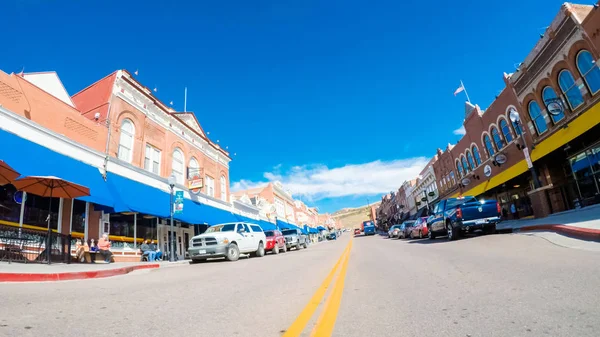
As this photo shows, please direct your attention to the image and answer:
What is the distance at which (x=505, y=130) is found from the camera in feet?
79.4

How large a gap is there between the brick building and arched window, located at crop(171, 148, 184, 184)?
894 inches

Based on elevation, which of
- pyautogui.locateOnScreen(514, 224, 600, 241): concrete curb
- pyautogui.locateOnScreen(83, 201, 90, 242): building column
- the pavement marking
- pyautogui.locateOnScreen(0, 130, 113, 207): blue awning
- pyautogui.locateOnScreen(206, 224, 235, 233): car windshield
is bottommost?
the pavement marking

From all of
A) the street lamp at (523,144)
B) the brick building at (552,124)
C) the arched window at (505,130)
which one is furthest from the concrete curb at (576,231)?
the arched window at (505,130)

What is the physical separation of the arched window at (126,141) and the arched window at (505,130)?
2546 cm

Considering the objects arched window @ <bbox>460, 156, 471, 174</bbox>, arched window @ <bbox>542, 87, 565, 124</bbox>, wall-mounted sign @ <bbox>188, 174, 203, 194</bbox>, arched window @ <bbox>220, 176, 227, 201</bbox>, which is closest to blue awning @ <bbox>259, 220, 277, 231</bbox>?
arched window @ <bbox>220, 176, 227, 201</bbox>

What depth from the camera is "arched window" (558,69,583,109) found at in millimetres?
16688

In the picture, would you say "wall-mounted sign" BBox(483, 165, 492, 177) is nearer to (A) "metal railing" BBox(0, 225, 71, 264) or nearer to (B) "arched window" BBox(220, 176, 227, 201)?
(B) "arched window" BBox(220, 176, 227, 201)

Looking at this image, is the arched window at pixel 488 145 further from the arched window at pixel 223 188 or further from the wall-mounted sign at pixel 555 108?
the arched window at pixel 223 188

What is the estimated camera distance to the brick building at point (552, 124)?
15.8 m

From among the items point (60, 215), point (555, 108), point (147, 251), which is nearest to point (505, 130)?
point (555, 108)

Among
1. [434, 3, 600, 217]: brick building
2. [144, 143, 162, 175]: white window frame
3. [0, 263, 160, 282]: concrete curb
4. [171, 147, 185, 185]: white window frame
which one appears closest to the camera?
[0, 263, 160, 282]: concrete curb

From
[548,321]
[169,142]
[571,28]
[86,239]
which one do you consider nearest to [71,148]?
[86,239]

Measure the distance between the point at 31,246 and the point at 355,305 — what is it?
40.8ft

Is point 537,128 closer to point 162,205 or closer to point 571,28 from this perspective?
point 571,28
